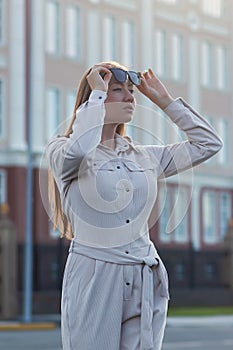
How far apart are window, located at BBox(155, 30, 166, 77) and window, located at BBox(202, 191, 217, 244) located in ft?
16.8

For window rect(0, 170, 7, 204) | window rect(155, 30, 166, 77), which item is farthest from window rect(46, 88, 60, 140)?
window rect(155, 30, 166, 77)

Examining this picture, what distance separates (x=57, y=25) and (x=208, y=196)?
10143 mm

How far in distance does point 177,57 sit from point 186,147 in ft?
136

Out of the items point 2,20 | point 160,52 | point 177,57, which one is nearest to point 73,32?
point 2,20

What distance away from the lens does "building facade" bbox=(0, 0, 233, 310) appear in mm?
38469

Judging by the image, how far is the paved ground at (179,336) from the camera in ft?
70.5

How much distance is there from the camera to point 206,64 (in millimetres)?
48094

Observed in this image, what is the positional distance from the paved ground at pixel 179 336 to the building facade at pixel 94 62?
5.43 m

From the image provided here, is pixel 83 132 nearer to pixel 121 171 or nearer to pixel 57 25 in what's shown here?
pixel 121 171

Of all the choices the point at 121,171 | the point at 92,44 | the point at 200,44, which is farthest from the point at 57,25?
the point at 121,171

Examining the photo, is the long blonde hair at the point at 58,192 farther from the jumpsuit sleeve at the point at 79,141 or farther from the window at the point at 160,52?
the window at the point at 160,52

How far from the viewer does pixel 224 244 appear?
45.2 m

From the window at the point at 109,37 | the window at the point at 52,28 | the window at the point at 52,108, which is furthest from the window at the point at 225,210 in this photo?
the window at the point at 52,28

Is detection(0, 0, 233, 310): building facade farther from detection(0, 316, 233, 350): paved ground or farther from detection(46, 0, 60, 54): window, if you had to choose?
detection(0, 316, 233, 350): paved ground
